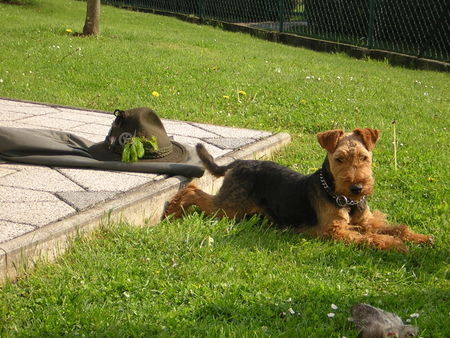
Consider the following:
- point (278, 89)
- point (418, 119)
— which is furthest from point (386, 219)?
point (278, 89)

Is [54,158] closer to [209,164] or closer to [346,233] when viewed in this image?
[209,164]

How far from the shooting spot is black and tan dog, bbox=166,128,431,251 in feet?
16.4

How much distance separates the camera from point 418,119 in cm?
926

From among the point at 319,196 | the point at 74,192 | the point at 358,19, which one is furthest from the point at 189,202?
the point at 358,19

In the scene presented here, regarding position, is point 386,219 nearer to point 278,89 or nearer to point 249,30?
point 278,89

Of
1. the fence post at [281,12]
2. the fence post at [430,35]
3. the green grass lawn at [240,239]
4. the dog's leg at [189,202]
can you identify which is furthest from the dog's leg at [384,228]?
the fence post at [281,12]

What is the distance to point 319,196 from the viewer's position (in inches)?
204

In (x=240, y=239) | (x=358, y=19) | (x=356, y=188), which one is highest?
(x=358, y=19)

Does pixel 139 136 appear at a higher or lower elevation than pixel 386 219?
higher

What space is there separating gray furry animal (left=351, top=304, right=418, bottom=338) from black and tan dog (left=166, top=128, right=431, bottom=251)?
1305mm

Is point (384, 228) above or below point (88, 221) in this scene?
below

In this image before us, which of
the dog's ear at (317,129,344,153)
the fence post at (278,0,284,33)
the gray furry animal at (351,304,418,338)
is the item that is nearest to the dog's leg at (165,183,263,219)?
the dog's ear at (317,129,344,153)

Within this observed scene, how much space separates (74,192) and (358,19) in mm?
12861

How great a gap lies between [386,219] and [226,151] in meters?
1.78
